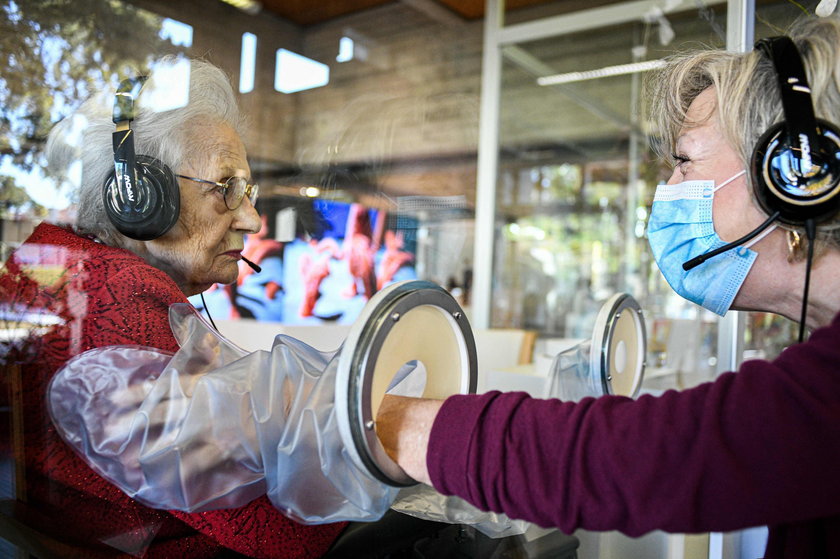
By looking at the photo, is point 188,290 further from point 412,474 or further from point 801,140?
point 801,140

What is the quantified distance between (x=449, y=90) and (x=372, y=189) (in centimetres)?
256

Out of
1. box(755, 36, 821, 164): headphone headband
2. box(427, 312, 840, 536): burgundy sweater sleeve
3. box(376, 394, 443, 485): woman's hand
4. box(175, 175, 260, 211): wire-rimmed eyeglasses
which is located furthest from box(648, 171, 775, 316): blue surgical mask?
box(175, 175, 260, 211): wire-rimmed eyeglasses

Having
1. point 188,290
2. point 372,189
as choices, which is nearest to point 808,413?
point 188,290

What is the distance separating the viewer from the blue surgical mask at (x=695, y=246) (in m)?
0.83

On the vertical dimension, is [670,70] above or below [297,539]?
above

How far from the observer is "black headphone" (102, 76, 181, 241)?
2.78 feet

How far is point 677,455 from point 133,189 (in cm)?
69

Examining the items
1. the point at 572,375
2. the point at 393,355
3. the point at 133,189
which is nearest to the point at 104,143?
the point at 133,189

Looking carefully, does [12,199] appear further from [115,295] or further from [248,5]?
[248,5]

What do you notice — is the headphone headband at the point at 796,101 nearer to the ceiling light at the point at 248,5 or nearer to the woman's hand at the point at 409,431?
the woman's hand at the point at 409,431

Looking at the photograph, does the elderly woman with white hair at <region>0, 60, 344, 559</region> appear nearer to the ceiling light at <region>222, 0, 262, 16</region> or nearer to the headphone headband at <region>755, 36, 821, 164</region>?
the ceiling light at <region>222, 0, 262, 16</region>

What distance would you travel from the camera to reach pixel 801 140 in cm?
68

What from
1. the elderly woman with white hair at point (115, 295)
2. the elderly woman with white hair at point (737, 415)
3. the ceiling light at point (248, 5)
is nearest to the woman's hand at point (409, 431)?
the elderly woman with white hair at point (737, 415)

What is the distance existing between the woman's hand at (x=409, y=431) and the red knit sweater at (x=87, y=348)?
26 centimetres
